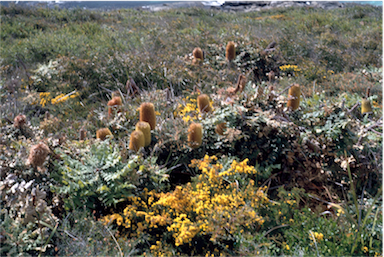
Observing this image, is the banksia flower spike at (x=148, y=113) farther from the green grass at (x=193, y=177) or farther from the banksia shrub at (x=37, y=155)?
the banksia shrub at (x=37, y=155)

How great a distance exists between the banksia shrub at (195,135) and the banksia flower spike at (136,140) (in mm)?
485

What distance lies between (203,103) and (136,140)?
90cm

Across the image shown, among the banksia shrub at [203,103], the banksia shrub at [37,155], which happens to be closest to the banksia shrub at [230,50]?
the banksia shrub at [203,103]

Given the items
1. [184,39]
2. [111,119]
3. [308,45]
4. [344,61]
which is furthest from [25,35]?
[344,61]

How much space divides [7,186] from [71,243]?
30.3 inches

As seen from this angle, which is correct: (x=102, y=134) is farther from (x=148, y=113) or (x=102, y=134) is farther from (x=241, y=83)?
(x=241, y=83)

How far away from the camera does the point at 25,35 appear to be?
7988 millimetres

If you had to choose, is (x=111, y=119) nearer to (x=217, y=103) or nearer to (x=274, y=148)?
(x=217, y=103)

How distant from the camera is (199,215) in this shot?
2.46 m

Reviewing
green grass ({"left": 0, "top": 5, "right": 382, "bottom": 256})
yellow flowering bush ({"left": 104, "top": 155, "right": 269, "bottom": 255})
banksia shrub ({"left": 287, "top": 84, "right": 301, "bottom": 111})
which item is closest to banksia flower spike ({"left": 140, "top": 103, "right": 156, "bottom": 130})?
green grass ({"left": 0, "top": 5, "right": 382, "bottom": 256})

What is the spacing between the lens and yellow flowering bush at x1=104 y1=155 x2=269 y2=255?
7.48 feet

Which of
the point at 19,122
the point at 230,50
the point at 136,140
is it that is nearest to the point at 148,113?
the point at 136,140

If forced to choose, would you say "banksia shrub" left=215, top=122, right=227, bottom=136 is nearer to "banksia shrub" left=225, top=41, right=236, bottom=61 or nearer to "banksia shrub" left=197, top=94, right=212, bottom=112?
"banksia shrub" left=197, top=94, right=212, bottom=112

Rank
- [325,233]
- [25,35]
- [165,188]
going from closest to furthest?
[325,233], [165,188], [25,35]
